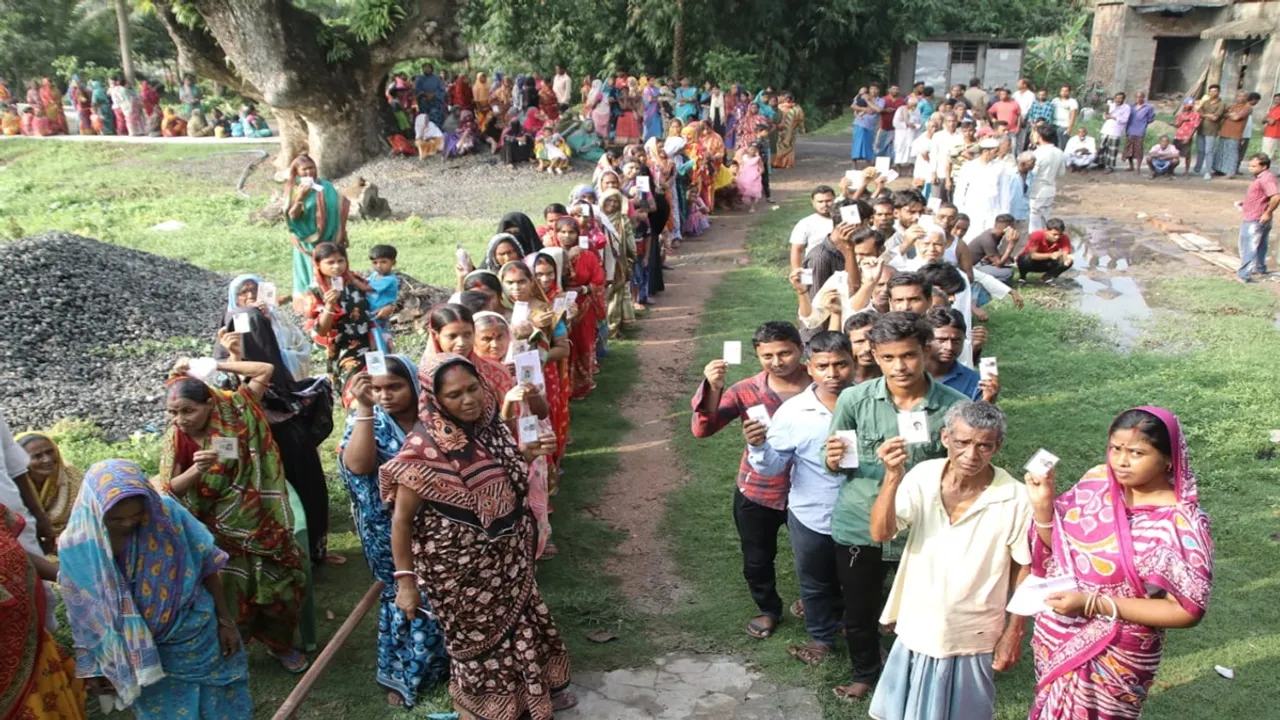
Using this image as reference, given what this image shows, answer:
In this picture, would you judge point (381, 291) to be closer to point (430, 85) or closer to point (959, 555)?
point (959, 555)

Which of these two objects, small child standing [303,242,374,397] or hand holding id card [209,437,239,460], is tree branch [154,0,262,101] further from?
hand holding id card [209,437,239,460]

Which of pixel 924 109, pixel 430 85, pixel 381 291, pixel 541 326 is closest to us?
pixel 541 326

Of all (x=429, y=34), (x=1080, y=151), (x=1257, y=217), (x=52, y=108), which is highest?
(x=429, y=34)

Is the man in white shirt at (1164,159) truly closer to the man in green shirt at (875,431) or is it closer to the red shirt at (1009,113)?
the red shirt at (1009,113)

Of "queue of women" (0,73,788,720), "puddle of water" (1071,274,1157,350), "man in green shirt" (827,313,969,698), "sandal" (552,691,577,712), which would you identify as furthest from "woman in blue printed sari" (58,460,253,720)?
"puddle of water" (1071,274,1157,350)

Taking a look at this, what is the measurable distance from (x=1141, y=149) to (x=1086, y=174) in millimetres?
1166

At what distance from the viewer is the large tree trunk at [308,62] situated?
50.5 ft

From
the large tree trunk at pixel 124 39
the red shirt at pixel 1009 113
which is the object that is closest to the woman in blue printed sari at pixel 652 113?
the red shirt at pixel 1009 113

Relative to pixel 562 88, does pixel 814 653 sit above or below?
below

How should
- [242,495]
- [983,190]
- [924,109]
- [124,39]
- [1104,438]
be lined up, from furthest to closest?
[124,39], [924,109], [983,190], [1104,438], [242,495]

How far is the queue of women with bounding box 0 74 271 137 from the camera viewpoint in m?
24.5

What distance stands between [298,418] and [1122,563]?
3.89 meters

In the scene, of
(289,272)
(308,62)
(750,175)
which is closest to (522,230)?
(289,272)

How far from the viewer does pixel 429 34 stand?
54.5ft
